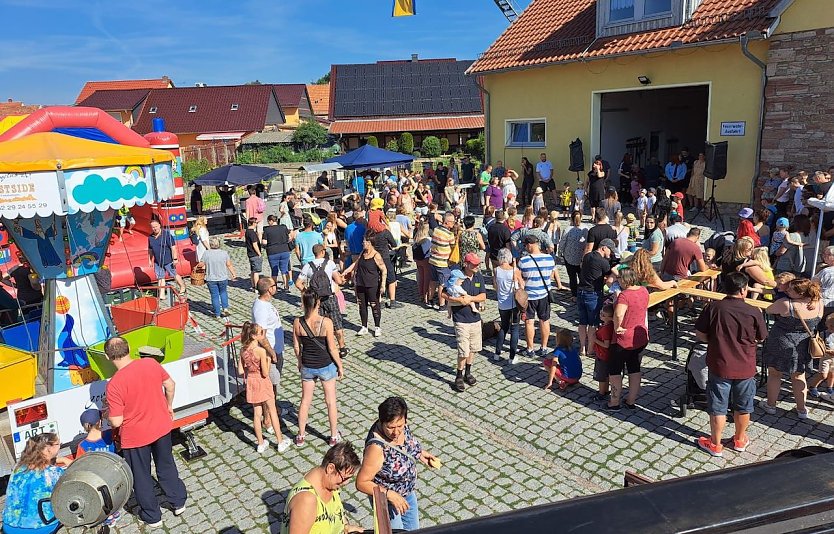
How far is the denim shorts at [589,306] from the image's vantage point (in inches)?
306

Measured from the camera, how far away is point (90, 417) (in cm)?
543

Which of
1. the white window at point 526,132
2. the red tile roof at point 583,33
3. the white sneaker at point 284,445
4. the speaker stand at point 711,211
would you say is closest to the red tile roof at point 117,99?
the red tile roof at point 583,33

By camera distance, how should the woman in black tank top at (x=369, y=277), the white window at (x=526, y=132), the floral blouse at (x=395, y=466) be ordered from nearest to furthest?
the floral blouse at (x=395, y=466)
the woman in black tank top at (x=369, y=277)
the white window at (x=526, y=132)

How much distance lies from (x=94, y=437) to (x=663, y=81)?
1554 centimetres

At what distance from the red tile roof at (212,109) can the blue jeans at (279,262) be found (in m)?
38.5

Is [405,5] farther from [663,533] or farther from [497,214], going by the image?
[663,533]

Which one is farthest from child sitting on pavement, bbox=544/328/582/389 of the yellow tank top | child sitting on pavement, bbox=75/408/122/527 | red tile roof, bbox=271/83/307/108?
red tile roof, bbox=271/83/307/108

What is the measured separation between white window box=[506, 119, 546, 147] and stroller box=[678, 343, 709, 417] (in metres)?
14.0

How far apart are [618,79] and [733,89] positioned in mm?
3250

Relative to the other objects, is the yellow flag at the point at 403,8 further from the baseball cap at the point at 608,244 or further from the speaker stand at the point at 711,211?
the baseball cap at the point at 608,244

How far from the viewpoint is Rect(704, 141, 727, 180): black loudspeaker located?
1437cm

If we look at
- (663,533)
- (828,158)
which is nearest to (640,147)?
(828,158)

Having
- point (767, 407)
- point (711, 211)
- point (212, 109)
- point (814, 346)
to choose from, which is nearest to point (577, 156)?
point (711, 211)

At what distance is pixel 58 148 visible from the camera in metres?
5.99
